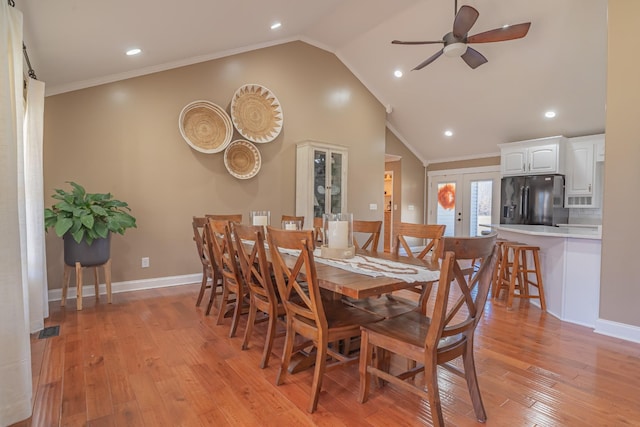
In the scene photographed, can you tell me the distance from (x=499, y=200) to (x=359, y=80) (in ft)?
12.4

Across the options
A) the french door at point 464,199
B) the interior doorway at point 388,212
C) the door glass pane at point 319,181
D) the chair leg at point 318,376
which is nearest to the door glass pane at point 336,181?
A: the door glass pane at point 319,181

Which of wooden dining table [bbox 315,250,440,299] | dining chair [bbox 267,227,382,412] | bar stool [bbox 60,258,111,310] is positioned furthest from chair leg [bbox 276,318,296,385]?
bar stool [bbox 60,258,111,310]

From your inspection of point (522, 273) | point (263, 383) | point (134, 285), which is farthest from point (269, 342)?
point (522, 273)

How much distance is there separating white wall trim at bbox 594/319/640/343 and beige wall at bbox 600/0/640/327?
36 mm

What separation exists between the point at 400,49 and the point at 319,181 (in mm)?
2538

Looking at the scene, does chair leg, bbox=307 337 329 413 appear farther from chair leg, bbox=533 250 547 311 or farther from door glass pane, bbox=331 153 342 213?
door glass pane, bbox=331 153 342 213

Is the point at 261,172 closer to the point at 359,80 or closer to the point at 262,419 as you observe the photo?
the point at 359,80

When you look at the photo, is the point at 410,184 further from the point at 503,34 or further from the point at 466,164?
the point at 503,34

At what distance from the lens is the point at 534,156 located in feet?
18.9

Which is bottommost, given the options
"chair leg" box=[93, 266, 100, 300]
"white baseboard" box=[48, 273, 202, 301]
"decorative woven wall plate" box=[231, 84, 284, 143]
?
"white baseboard" box=[48, 273, 202, 301]

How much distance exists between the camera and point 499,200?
22.0 ft

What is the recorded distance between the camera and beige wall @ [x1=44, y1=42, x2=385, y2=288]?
144 inches

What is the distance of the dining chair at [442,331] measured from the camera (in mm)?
1358

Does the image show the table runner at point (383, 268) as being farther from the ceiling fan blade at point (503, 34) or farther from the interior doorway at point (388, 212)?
the interior doorway at point (388, 212)
